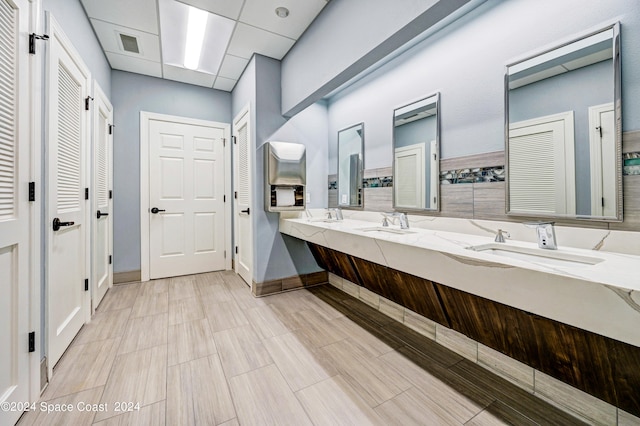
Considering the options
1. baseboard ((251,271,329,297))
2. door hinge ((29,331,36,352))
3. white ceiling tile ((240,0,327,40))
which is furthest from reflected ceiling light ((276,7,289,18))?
door hinge ((29,331,36,352))

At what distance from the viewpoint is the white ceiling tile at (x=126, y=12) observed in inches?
84.7

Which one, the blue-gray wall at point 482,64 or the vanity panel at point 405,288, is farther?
the vanity panel at point 405,288

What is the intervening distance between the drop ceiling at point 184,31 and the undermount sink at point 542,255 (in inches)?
85.8

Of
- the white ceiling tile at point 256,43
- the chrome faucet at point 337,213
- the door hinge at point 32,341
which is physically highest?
the white ceiling tile at point 256,43

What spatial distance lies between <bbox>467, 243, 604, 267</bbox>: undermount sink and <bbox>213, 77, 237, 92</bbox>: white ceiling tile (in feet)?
11.4

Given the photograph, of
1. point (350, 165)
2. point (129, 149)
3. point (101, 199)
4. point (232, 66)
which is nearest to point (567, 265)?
point (350, 165)

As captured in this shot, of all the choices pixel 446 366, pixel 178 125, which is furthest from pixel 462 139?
pixel 178 125

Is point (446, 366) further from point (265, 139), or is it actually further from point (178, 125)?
point (178, 125)

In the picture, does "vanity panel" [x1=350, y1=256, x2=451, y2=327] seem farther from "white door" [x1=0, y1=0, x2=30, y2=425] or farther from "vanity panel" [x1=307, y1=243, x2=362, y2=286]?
"white door" [x1=0, y1=0, x2=30, y2=425]

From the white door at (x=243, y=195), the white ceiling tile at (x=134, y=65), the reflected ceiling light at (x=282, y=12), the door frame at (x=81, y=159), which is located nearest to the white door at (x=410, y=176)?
the reflected ceiling light at (x=282, y=12)

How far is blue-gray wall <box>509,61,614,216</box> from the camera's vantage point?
134 centimetres

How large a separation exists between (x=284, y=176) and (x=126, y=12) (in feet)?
6.25

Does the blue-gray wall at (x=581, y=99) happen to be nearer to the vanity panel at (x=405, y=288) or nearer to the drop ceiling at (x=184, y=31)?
the vanity panel at (x=405, y=288)

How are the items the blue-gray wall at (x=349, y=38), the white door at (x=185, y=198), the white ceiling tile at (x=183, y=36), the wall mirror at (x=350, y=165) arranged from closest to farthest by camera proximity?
the blue-gray wall at (x=349, y=38), the white ceiling tile at (x=183, y=36), the wall mirror at (x=350, y=165), the white door at (x=185, y=198)
